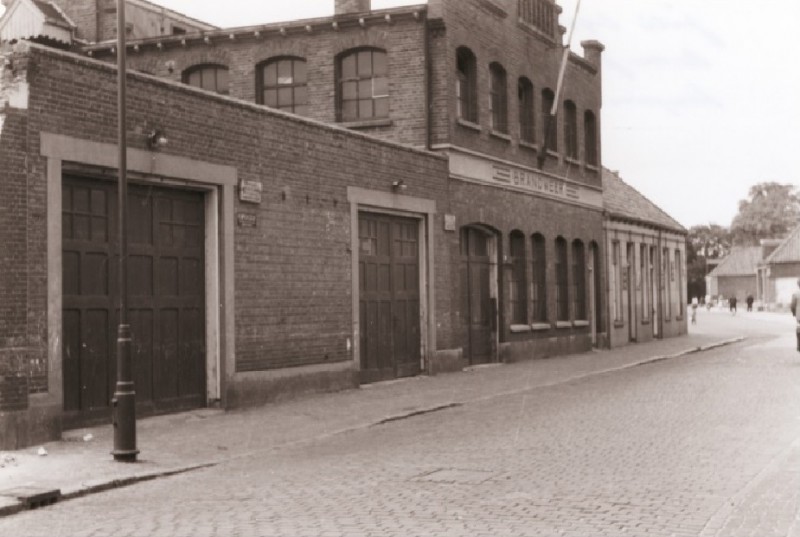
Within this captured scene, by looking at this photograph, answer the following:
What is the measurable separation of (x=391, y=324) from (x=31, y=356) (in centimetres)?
941

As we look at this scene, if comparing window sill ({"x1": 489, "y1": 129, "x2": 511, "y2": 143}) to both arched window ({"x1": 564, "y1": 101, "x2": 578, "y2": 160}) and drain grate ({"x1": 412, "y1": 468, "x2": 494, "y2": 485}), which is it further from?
drain grate ({"x1": 412, "y1": 468, "x2": 494, "y2": 485})

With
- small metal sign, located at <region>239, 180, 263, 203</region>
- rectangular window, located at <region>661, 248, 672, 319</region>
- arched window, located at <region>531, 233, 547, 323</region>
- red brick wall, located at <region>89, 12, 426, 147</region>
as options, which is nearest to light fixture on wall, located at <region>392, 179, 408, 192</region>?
red brick wall, located at <region>89, 12, 426, 147</region>

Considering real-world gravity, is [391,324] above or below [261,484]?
above

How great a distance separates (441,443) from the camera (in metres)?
11.8

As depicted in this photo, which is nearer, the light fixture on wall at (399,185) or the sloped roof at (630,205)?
the light fixture on wall at (399,185)

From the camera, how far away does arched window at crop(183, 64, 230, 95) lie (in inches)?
981

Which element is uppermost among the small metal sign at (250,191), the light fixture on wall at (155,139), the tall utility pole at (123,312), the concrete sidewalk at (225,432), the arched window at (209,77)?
the arched window at (209,77)

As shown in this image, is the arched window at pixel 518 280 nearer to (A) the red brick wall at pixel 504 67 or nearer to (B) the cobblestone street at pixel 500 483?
(A) the red brick wall at pixel 504 67

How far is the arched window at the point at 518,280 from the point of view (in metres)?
26.2

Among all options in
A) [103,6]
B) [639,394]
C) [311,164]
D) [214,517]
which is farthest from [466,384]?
[103,6]

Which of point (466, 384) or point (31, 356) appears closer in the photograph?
point (31, 356)

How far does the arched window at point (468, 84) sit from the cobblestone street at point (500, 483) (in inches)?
409

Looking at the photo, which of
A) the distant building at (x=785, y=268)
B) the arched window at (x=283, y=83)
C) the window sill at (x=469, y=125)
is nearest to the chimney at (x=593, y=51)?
the window sill at (x=469, y=125)

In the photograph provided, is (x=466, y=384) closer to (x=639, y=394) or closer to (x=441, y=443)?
(x=639, y=394)
